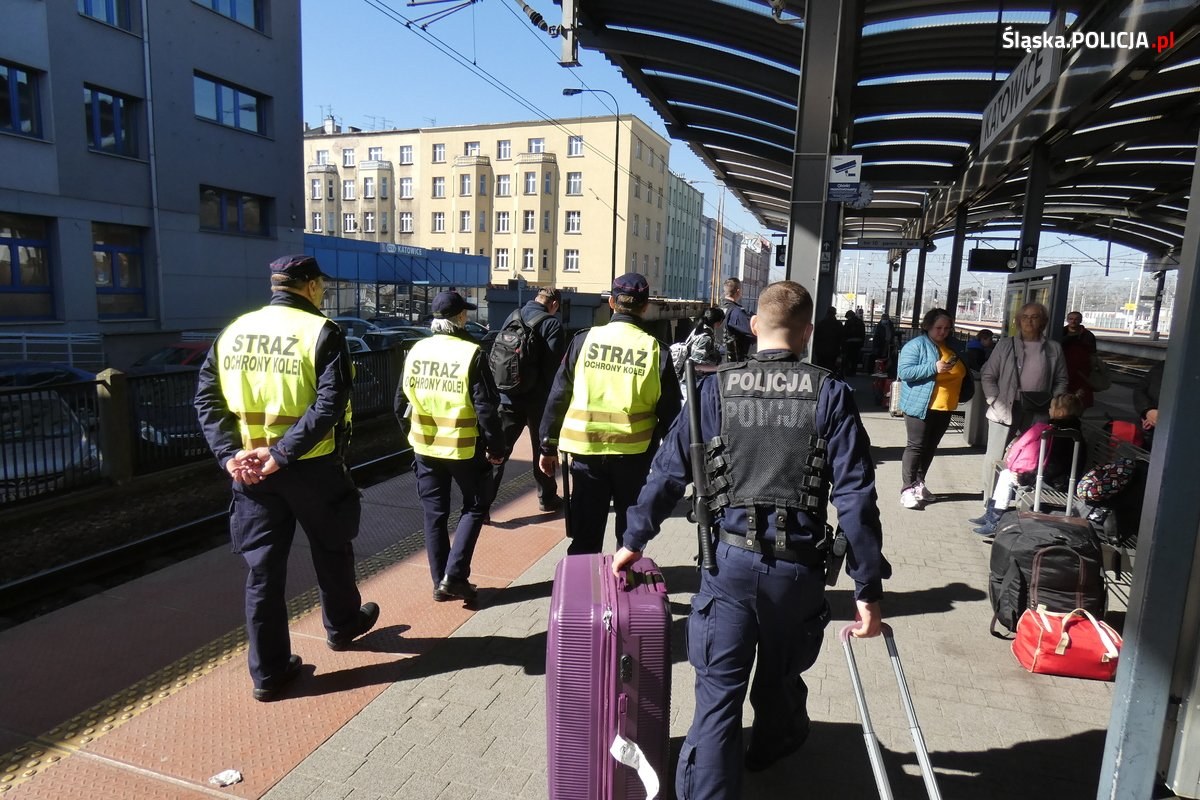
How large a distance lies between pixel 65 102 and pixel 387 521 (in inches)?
708

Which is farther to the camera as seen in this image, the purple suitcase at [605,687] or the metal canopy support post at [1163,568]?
the purple suitcase at [605,687]

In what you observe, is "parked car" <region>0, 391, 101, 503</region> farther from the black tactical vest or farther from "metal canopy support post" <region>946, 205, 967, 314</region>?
"metal canopy support post" <region>946, 205, 967, 314</region>

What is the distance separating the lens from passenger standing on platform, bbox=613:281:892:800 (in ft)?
7.80

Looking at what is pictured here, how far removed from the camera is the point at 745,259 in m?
128

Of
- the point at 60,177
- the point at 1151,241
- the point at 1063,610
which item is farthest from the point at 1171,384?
the point at 1151,241

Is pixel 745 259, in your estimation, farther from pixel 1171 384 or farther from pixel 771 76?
pixel 1171 384

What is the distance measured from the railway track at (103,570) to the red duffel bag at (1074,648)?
5.96 m

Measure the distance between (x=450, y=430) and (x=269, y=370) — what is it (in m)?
1.12

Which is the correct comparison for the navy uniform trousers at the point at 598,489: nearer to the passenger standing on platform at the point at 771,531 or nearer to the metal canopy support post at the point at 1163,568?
the passenger standing on platform at the point at 771,531

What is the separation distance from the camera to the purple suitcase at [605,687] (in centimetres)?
243

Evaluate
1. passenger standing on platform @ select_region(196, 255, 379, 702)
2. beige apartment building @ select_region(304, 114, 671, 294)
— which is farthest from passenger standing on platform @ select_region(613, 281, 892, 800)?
beige apartment building @ select_region(304, 114, 671, 294)

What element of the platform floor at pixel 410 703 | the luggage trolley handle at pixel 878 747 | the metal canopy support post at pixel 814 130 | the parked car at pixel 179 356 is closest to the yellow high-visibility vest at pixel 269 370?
the platform floor at pixel 410 703

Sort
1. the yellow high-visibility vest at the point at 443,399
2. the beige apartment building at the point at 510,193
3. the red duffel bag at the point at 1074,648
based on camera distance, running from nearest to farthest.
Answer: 1. the red duffel bag at the point at 1074,648
2. the yellow high-visibility vest at the point at 443,399
3. the beige apartment building at the point at 510,193

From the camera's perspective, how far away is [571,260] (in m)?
64.2
